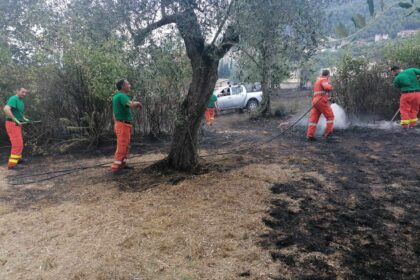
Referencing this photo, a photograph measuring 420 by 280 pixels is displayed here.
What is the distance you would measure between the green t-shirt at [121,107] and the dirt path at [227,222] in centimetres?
102

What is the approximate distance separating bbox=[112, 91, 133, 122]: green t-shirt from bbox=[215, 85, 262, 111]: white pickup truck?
11.9 m

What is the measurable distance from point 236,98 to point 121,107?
40.5 feet

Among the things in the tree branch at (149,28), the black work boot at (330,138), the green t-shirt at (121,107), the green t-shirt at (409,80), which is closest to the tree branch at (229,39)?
the tree branch at (149,28)

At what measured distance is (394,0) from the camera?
1359 millimetres

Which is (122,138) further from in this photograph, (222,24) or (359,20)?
(359,20)

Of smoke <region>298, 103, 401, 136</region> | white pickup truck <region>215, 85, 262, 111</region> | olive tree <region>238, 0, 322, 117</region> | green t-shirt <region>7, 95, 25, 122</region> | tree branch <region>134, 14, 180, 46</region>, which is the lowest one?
smoke <region>298, 103, 401, 136</region>

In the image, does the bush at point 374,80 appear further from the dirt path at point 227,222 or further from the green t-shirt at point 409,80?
the dirt path at point 227,222

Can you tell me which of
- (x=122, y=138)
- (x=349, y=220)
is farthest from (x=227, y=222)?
(x=122, y=138)

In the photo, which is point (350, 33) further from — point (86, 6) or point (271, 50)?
point (86, 6)

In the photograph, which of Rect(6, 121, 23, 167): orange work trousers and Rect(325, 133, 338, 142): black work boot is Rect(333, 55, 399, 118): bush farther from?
Rect(6, 121, 23, 167): orange work trousers

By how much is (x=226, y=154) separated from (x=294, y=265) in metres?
4.32

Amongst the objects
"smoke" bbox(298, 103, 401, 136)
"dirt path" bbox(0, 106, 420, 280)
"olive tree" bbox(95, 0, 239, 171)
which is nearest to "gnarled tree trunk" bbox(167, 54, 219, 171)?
"olive tree" bbox(95, 0, 239, 171)

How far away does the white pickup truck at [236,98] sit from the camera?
17969 mm

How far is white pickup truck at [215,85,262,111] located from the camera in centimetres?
1797
